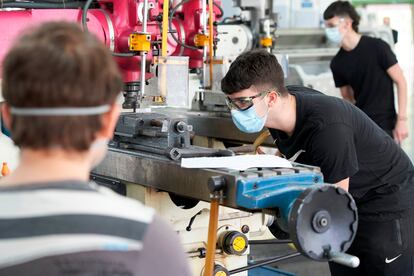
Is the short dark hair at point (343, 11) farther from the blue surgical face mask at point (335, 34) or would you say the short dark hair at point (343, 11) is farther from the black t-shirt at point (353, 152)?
the black t-shirt at point (353, 152)

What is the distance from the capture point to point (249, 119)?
226cm

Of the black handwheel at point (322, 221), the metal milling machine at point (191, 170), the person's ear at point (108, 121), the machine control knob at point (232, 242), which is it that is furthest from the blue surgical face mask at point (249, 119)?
the person's ear at point (108, 121)

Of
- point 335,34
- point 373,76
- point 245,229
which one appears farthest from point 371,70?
point 245,229

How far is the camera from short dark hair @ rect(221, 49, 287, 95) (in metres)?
→ 2.21

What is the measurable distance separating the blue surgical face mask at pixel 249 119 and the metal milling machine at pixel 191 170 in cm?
12

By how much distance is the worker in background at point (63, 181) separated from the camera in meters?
0.94

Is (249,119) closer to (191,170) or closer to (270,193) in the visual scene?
(191,170)

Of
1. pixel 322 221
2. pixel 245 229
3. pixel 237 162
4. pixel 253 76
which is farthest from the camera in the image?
pixel 245 229

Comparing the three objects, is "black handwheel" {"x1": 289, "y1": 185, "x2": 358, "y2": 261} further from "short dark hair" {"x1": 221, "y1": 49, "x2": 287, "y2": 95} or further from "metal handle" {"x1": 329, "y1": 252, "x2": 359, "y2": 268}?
"short dark hair" {"x1": 221, "y1": 49, "x2": 287, "y2": 95}

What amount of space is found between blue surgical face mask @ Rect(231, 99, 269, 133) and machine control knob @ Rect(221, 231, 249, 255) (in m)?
0.38

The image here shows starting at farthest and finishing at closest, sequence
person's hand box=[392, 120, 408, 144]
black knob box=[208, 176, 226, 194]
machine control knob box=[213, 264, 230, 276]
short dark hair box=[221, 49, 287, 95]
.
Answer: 1. person's hand box=[392, 120, 408, 144]
2. machine control knob box=[213, 264, 230, 276]
3. short dark hair box=[221, 49, 287, 95]
4. black knob box=[208, 176, 226, 194]

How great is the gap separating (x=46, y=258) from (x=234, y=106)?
Result: 1377mm

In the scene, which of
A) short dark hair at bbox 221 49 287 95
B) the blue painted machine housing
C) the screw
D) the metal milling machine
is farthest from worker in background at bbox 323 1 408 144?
the blue painted machine housing

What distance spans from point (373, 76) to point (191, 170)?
89.6 inches
